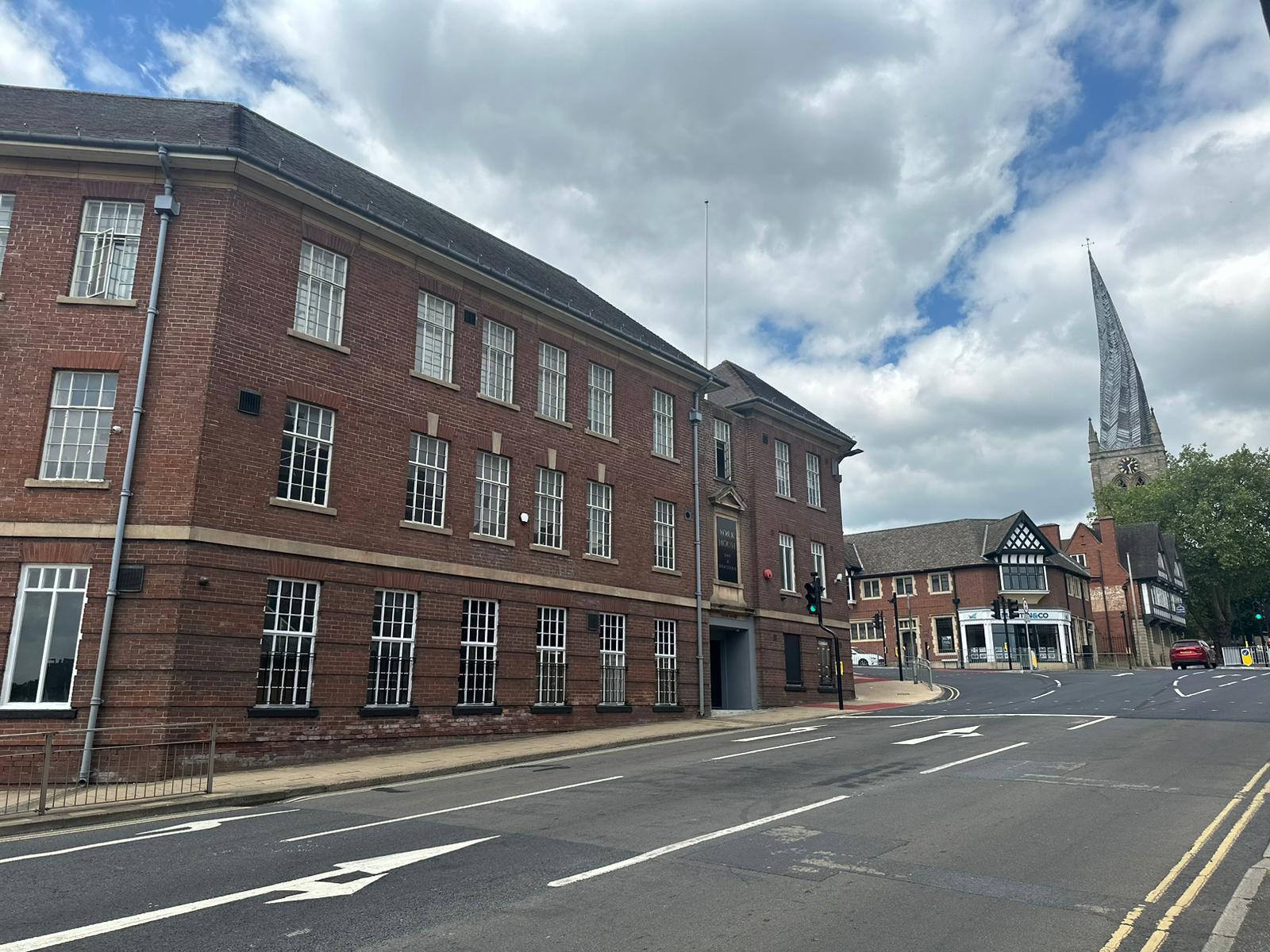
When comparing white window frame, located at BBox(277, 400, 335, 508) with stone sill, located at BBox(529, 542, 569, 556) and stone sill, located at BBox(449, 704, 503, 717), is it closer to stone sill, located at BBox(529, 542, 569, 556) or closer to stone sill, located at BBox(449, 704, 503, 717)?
stone sill, located at BBox(449, 704, 503, 717)

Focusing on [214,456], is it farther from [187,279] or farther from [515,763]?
[515,763]

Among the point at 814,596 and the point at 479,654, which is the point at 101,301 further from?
the point at 814,596

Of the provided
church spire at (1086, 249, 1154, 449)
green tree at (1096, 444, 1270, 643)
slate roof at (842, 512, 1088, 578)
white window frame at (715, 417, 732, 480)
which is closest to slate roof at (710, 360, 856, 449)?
white window frame at (715, 417, 732, 480)

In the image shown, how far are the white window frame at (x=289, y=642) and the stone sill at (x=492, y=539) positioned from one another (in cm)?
404

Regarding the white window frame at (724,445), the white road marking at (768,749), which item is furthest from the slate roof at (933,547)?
the white road marking at (768,749)

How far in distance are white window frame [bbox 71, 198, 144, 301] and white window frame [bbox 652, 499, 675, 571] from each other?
48.6 feet

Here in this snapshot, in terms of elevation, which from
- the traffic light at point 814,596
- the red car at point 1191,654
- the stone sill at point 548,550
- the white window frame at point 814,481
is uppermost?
the white window frame at point 814,481

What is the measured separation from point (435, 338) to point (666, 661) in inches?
447

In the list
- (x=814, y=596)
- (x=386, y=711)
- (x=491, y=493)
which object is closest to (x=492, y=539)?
(x=491, y=493)

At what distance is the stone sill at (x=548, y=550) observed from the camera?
71.7 ft

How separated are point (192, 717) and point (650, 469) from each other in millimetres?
14598

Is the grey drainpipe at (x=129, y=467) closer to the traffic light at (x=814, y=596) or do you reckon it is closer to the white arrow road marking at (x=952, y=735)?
the white arrow road marking at (x=952, y=735)

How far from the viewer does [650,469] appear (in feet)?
86.4

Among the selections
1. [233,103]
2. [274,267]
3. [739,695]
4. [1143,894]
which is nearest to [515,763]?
[274,267]
